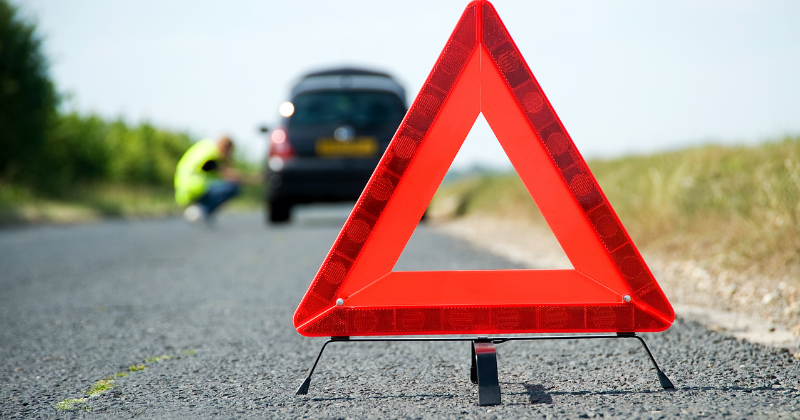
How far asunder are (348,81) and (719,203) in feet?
18.3

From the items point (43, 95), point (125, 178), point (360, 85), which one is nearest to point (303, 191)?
point (360, 85)

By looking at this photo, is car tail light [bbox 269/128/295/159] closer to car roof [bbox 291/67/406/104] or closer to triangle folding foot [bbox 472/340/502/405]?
car roof [bbox 291/67/406/104]

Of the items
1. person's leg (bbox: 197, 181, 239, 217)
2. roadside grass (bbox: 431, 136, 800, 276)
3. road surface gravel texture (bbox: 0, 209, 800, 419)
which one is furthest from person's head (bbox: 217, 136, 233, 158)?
road surface gravel texture (bbox: 0, 209, 800, 419)

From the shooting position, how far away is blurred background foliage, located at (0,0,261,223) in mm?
15344

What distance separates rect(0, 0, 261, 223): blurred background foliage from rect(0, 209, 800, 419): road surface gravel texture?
9530 millimetres

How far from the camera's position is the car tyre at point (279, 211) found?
10426 mm

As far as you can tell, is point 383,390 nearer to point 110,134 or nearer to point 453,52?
point 453,52

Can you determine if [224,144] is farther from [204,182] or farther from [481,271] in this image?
[481,271]

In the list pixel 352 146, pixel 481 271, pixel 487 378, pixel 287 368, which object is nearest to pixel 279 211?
pixel 352 146

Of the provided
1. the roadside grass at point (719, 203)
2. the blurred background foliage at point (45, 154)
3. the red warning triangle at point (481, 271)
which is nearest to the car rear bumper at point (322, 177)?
the roadside grass at point (719, 203)

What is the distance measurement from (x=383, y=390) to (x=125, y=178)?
25716 millimetres

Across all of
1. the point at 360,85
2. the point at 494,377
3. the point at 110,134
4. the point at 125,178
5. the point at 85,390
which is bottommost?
the point at 494,377

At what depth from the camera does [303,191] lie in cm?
975

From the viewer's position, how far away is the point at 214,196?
11586mm
